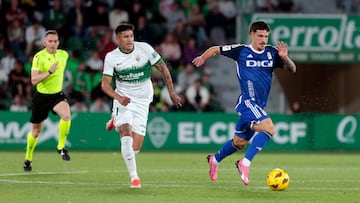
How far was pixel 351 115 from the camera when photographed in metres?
24.3

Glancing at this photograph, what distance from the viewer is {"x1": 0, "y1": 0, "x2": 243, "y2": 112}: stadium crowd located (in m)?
24.6

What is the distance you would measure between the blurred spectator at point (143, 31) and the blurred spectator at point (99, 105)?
2.18 metres

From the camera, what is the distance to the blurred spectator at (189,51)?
25983 millimetres

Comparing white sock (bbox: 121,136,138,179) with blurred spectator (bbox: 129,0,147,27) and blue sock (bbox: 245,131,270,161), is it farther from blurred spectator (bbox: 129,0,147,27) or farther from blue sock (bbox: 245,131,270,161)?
blurred spectator (bbox: 129,0,147,27)

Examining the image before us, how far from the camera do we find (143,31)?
25797 mm

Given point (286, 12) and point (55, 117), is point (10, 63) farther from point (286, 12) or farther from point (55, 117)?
point (286, 12)

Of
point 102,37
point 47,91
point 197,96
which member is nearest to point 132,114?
point 47,91

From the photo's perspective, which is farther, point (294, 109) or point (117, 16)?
point (117, 16)

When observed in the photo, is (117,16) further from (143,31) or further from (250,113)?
(250,113)

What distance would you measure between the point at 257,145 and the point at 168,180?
1766mm

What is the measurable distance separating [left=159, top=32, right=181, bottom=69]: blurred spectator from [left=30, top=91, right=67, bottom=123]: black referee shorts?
30.7 ft

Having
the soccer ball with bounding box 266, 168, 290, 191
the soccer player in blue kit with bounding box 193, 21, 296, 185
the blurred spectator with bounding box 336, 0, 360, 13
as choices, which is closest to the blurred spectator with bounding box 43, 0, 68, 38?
the blurred spectator with bounding box 336, 0, 360, 13

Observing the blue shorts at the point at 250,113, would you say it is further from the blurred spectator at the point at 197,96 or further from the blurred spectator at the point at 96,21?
the blurred spectator at the point at 96,21

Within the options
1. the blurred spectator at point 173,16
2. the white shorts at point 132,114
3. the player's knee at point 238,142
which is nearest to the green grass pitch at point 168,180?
the player's knee at point 238,142
